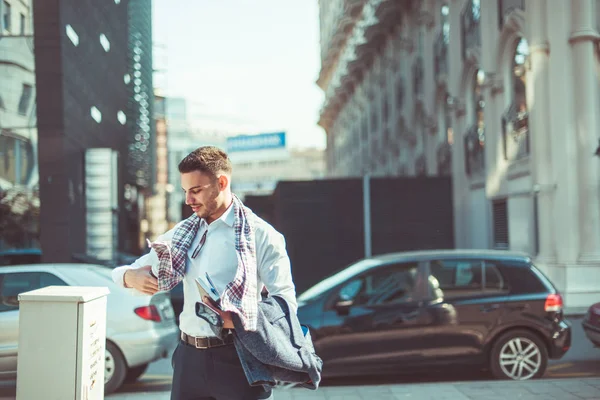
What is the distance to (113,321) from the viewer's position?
323 inches

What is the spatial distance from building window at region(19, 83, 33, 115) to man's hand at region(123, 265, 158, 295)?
42.3ft

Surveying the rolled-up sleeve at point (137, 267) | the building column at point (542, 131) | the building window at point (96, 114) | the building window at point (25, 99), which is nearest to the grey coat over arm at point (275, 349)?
the rolled-up sleeve at point (137, 267)

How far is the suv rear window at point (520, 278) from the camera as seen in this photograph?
866 cm

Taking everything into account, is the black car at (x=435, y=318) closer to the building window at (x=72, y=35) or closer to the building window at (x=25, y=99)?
the building window at (x=72, y=35)

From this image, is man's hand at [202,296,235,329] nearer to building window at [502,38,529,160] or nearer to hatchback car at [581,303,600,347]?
hatchback car at [581,303,600,347]

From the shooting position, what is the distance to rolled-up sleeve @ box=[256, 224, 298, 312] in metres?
3.15

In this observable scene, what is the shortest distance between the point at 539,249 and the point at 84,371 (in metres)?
14.3

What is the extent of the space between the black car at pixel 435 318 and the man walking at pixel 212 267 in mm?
5114

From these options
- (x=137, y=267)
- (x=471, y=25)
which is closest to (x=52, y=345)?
(x=137, y=267)

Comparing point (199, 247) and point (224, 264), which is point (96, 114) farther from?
point (224, 264)

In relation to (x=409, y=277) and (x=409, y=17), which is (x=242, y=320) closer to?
(x=409, y=277)

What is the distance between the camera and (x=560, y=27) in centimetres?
1595

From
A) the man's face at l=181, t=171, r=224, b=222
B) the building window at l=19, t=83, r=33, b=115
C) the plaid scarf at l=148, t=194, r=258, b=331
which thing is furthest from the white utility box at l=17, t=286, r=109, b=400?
the building window at l=19, t=83, r=33, b=115

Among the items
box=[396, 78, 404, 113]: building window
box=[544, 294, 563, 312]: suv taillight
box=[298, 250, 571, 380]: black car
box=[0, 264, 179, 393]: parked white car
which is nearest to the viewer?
box=[0, 264, 179, 393]: parked white car
